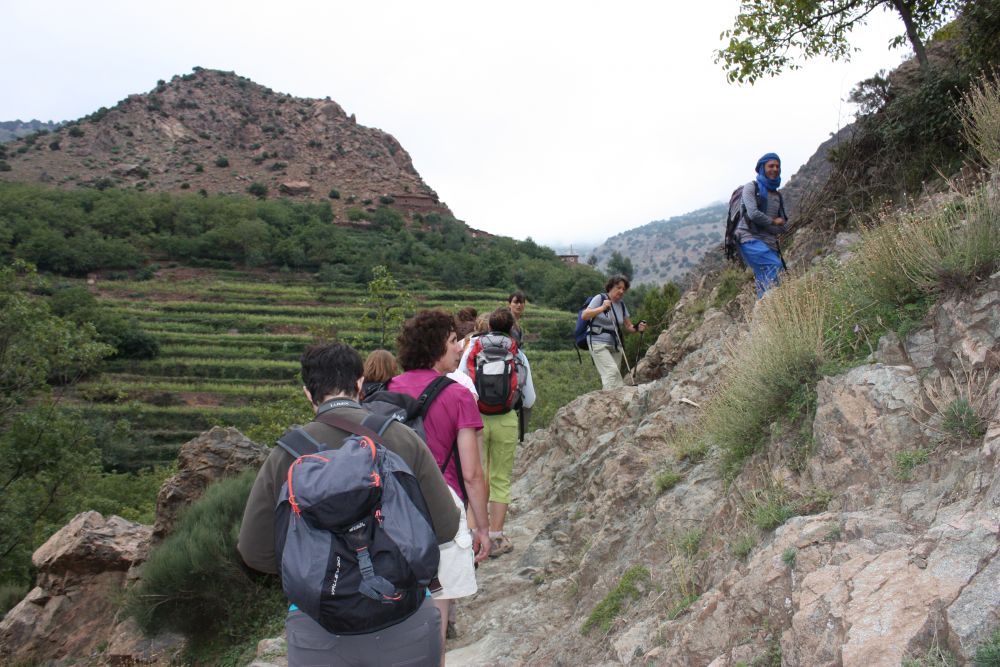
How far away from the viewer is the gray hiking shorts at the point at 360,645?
2.20m

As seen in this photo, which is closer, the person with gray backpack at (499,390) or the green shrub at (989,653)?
the green shrub at (989,653)

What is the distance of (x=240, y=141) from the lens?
105625 mm

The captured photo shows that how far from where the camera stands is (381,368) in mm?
4191

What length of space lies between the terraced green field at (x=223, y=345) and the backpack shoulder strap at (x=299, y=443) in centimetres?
1961

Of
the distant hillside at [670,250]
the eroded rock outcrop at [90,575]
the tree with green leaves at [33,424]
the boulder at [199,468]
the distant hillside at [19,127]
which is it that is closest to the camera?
the eroded rock outcrop at [90,575]

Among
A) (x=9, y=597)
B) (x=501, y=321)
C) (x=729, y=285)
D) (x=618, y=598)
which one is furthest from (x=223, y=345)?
(x=618, y=598)

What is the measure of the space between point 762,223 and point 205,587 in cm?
703

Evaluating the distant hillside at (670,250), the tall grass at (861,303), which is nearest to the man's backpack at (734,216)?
the tall grass at (861,303)

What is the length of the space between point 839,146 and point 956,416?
23.8ft

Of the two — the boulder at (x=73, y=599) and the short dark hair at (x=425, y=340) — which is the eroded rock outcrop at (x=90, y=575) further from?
the short dark hair at (x=425, y=340)

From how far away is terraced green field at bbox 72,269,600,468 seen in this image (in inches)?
1435

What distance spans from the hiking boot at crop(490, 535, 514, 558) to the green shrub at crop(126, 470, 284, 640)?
2.78m

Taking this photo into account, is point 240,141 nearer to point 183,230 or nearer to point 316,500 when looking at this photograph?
point 183,230

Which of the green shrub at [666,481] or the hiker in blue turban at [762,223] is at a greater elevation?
the hiker in blue turban at [762,223]
